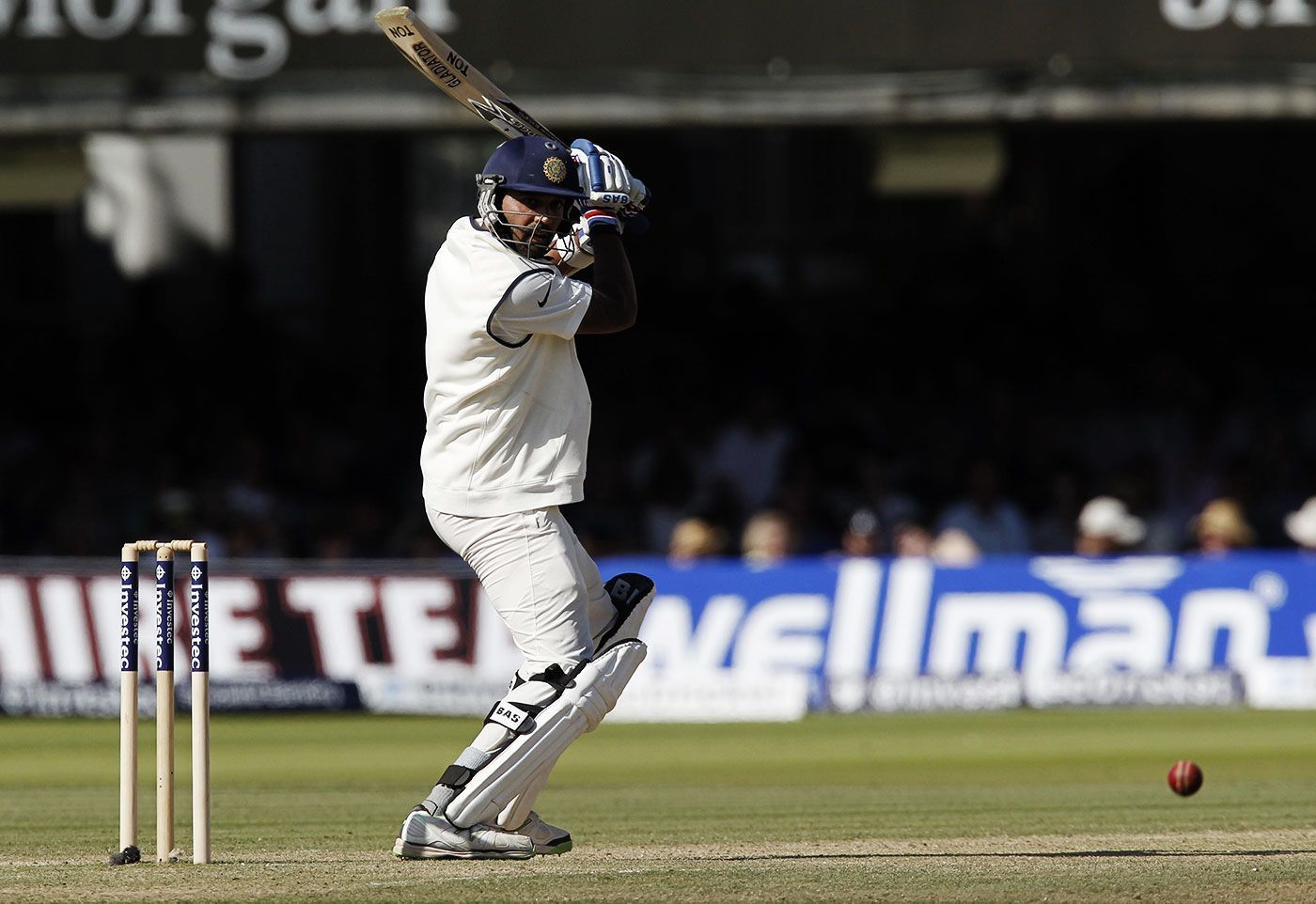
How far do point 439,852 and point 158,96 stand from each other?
7.51 m

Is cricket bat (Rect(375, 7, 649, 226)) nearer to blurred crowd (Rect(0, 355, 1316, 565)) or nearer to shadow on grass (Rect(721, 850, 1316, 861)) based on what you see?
shadow on grass (Rect(721, 850, 1316, 861))

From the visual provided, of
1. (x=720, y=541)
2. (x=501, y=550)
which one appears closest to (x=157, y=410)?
(x=720, y=541)

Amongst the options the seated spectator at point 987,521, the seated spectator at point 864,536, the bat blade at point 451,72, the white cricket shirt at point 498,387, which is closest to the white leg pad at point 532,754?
the white cricket shirt at point 498,387

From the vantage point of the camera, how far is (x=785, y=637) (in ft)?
37.0

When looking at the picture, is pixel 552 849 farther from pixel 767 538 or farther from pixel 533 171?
pixel 767 538

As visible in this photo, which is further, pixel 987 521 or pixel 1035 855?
pixel 987 521

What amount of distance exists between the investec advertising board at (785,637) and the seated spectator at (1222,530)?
451mm

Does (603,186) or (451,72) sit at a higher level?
(451,72)

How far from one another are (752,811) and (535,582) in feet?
7.66

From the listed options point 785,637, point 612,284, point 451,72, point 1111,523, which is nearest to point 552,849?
point 612,284

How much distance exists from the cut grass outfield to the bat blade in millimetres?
2155

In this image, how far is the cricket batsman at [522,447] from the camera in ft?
16.7

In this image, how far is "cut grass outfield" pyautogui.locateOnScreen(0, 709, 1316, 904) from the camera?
4.81 meters

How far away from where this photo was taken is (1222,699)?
11.2 metres
